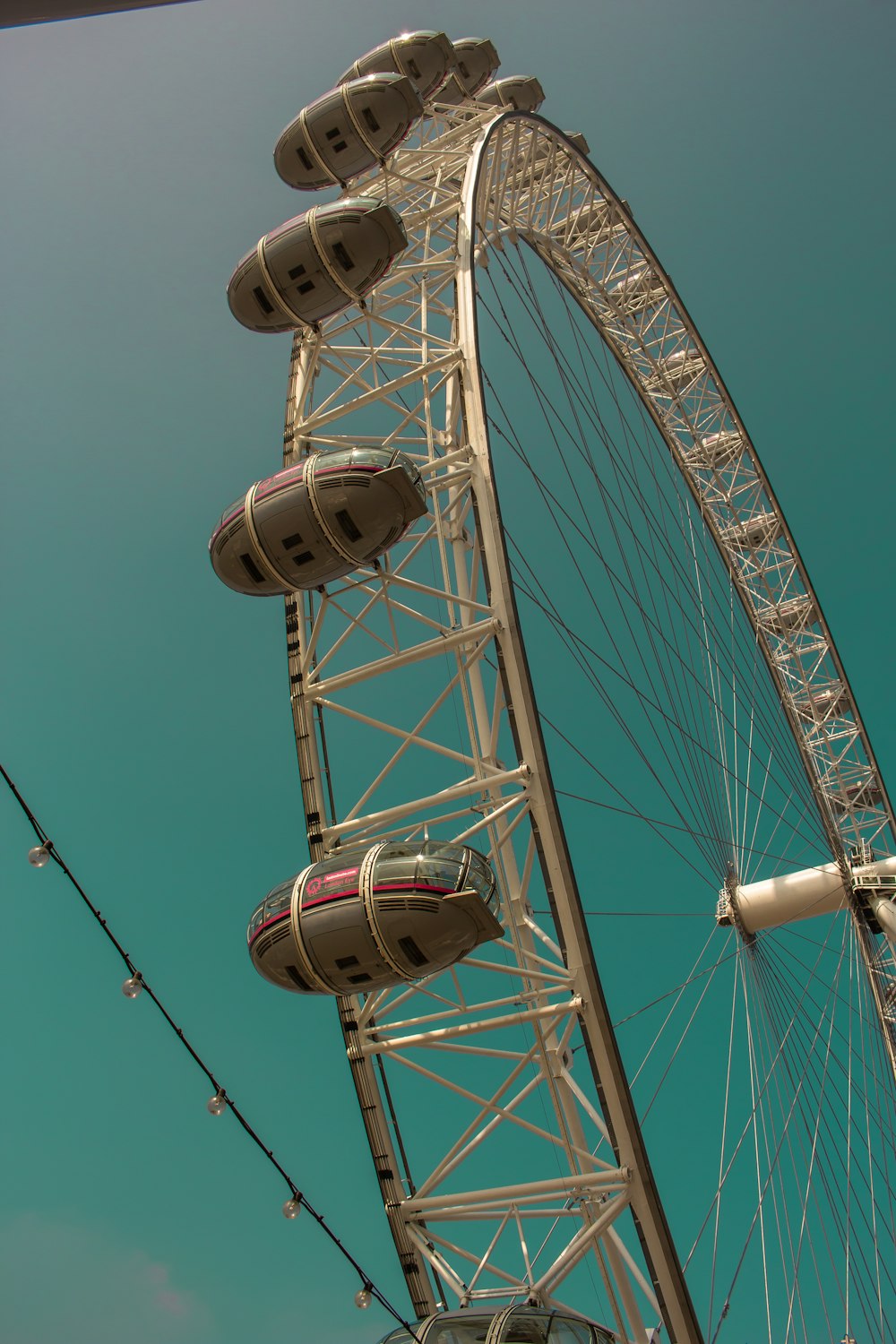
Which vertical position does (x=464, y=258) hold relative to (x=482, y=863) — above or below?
above

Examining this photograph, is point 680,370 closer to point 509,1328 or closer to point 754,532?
point 754,532

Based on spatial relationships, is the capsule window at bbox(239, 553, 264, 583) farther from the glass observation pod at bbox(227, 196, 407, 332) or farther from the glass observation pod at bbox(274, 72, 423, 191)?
the glass observation pod at bbox(274, 72, 423, 191)

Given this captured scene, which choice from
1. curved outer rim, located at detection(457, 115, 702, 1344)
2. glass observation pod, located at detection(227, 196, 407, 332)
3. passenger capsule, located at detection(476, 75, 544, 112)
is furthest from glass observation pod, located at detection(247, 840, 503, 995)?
passenger capsule, located at detection(476, 75, 544, 112)

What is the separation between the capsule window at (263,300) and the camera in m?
15.7

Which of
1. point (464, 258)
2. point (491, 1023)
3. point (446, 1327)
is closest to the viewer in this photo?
point (446, 1327)

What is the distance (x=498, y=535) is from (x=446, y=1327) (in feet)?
29.1

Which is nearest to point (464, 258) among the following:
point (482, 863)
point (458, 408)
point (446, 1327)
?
point (458, 408)

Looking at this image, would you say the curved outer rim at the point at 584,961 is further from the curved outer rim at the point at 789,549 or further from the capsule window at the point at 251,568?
the curved outer rim at the point at 789,549

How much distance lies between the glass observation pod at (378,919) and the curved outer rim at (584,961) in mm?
1167

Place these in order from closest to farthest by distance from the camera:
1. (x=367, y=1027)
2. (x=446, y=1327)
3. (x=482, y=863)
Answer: (x=446, y=1327) < (x=482, y=863) < (x=367, y=1027)

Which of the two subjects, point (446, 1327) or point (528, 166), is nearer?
point (446, 1327)

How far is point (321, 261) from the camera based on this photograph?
599 inches

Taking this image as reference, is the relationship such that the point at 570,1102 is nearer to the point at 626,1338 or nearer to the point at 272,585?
the point at 626,1338

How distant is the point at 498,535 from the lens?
1334 cm
